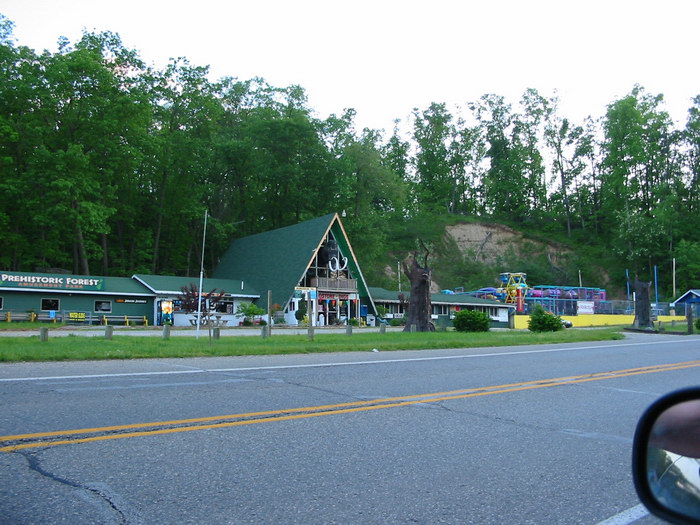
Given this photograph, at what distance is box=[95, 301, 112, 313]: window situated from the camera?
40562 millimetres

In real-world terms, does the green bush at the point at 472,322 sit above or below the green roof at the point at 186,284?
below

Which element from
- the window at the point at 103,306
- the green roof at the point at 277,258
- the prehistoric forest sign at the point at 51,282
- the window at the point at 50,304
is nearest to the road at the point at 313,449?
the prehistoric forest sign at the point at 51,282

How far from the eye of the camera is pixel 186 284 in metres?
44.6

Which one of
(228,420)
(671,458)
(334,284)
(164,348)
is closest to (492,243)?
(334,284)

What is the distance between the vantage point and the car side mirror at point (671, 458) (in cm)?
214

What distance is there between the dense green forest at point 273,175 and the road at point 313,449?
3873 centimetres

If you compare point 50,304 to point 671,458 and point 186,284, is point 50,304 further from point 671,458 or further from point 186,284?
point 671,458

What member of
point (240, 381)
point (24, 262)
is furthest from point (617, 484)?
point (24, 262)

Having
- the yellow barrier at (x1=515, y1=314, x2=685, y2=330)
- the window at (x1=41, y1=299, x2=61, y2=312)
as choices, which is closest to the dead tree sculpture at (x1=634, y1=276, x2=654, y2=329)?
the yellow barrier at (x1=515, y1=314, x2=685, y2=330)

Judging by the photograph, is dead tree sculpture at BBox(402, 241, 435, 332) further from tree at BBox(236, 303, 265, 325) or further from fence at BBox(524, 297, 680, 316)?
fence at BBox(524, 297, 680, 316)

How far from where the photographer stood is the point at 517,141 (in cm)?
9000

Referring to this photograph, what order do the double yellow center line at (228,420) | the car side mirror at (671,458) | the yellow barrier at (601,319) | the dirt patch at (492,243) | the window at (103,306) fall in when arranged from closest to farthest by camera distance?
the car side mirror at (671,458)
the double yellow center line at (228,420)
the window at (103,306)
the yellow barrier at (601,319)
the dirt patch at (492,243)

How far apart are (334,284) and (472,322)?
17.2m

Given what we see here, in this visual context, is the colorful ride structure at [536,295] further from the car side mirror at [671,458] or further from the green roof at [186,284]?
the car side mirror at [671,458]
